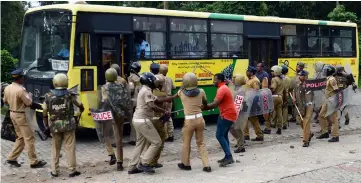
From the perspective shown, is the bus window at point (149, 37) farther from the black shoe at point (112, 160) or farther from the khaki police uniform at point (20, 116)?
the khaki police uniform at point (20, 116)

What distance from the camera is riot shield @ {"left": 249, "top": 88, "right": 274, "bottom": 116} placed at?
10008 mm

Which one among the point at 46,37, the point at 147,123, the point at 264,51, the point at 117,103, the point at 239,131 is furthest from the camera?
the point at 264,51

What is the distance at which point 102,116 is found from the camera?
7879 millimetres

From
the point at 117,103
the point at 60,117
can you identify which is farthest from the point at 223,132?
the point at 60,117

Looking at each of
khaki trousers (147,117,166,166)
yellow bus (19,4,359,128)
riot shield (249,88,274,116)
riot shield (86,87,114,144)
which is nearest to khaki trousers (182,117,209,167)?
khaki trousers (147,117,166,166)

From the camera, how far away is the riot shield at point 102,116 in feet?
25.8

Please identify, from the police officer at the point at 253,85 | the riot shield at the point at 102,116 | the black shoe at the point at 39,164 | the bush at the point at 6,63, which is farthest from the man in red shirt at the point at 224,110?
the bush at the point at 6,63

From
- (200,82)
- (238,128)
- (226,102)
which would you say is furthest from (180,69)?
(226,102)

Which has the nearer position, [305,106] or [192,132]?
[192,132]

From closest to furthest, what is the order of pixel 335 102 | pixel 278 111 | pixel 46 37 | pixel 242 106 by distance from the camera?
pixel 242 106 → pixel 335 102 → pixel 46 37 → pixel 278 111

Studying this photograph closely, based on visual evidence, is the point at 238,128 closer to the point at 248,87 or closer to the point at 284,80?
the point at 248,87

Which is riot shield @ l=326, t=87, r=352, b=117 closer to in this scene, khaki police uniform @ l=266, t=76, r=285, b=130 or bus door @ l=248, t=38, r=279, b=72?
khaki police uniform @ l=266, t=76, r=285, b=130

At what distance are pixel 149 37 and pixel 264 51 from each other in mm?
4513

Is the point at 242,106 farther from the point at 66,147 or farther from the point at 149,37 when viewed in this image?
the point at 66,147
